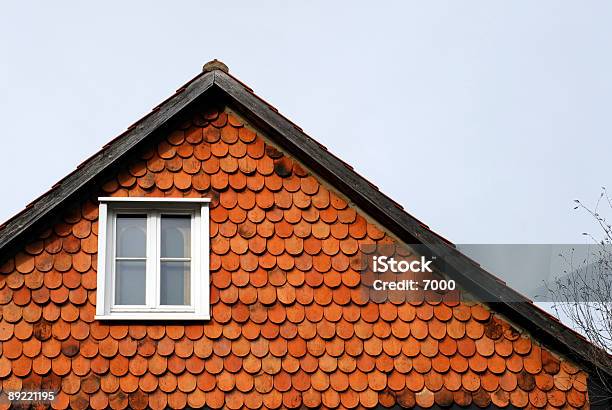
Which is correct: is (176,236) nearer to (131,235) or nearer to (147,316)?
(131,235)

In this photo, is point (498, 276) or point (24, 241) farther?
point (498, 276)

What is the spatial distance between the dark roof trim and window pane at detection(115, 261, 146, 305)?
90 cm

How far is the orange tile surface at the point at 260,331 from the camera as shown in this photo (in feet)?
35.0

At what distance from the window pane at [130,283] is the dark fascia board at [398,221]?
1.99m

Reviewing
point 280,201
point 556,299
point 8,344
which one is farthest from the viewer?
point 556,299

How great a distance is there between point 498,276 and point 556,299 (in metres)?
2.19

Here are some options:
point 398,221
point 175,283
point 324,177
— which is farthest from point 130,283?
point 398,221

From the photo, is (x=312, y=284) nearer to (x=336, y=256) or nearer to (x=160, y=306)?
(x=336, y=256)

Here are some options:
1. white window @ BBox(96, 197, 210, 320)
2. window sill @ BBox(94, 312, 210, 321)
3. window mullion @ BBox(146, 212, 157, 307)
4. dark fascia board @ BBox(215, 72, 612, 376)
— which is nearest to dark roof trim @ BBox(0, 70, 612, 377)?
dark fascia board @ BBox(215, 72, 612, 376)

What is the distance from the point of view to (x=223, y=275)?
1109 cm

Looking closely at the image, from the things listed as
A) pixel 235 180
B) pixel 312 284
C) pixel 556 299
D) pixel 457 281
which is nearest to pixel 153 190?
pixel 235 180

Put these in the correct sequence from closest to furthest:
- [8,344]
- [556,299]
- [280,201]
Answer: [8,344] → [280,201] → [556,299]

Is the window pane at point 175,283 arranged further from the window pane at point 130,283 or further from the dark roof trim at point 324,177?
the dark roof trim at point 324,177

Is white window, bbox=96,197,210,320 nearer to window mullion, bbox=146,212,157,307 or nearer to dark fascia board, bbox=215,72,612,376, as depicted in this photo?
window mullion, bbox=146,212,157,307
